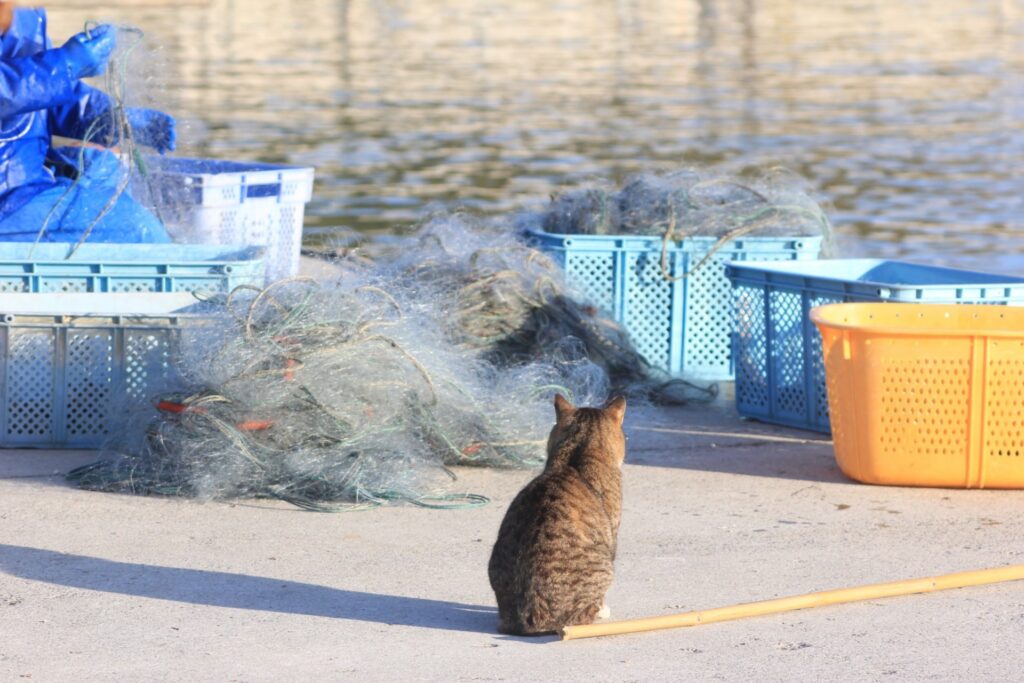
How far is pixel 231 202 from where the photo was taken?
8.74 meters

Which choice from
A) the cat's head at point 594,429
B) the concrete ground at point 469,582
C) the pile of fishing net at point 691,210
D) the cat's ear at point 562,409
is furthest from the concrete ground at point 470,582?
the pile of fishing net at point 691,210

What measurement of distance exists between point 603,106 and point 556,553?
1831cm

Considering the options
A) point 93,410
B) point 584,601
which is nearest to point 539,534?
point 584,601

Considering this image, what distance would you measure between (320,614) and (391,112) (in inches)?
667

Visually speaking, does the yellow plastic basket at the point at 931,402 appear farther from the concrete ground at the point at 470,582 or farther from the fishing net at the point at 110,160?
the fishing net at the point at 110,160

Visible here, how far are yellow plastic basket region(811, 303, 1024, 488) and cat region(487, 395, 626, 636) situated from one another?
172cm

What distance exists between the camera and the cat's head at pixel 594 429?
472cm

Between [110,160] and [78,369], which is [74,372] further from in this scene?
[110,160]

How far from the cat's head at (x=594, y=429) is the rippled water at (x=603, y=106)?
430 centimetres

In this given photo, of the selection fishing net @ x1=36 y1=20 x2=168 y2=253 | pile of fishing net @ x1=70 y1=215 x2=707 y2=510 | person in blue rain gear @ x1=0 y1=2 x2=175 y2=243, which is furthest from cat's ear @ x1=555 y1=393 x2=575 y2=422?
person in blue rain gear @ x1=0 y1=2 x2=175 y2=243

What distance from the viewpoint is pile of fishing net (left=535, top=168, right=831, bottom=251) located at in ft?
25.6

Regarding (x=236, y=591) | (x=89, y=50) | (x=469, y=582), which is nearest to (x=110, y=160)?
(x=89, y=50)

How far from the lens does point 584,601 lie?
4.37m

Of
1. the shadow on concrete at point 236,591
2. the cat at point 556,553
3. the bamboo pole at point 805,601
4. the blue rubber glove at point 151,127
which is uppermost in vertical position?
the blue rubber glove at point 151,127
